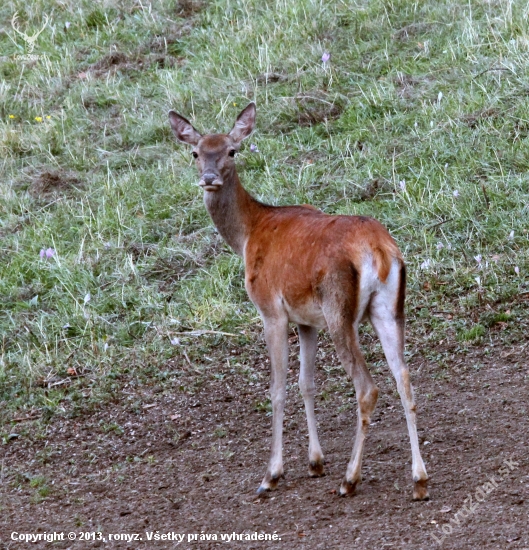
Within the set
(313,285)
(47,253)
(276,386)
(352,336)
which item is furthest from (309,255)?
(47,253)

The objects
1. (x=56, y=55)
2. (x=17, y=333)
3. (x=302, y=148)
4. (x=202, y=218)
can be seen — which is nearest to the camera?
(x=17, y=333)

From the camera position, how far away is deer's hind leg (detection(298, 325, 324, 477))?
5.56 meters

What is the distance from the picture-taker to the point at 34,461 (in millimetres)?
6512

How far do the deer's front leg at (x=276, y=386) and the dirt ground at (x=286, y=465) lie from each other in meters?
0.09

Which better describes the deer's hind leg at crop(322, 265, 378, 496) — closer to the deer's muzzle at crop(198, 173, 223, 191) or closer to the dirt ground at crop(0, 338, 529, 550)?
the dirt ground at crop(0, 338, 529, 550)

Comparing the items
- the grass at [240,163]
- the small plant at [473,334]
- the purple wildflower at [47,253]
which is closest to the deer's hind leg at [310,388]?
the grass at [240,163]

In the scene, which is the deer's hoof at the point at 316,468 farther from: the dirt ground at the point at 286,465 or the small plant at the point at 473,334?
the small plant at the point at 473,334

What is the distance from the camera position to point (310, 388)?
569 cm

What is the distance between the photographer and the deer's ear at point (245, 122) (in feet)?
21.1

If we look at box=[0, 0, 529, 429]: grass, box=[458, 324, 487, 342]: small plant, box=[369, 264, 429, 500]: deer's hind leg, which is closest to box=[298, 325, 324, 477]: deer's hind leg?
box=[369, 264, 429, 500]: deer's hind leg

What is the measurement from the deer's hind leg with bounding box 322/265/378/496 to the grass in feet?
6.64

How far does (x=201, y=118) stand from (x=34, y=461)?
16.5 ft

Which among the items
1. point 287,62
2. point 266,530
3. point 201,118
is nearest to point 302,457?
point 266,530

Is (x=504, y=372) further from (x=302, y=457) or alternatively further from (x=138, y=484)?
(x=138, y=484)
